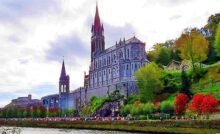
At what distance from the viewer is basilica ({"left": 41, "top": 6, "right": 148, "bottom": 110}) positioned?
443ft

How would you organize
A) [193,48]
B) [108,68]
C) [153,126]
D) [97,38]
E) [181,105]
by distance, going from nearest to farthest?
[153,126] → [181,105] → [193,48] → [108,68] → [97,38]

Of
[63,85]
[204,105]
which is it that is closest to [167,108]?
[204,105]

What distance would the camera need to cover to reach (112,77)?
5586 inches

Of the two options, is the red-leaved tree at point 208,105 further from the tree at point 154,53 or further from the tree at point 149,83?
the tree at point 154,53

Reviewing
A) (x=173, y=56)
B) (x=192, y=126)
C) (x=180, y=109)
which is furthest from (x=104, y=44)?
(x=192, y=126)

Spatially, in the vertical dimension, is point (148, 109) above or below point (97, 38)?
below

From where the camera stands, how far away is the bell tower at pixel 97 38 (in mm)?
167625

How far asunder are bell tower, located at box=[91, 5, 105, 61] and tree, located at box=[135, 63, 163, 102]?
54.1m

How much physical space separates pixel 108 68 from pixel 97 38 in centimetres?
2483

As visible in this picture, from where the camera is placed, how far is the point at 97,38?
555 ft

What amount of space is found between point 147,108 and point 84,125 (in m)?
13.9

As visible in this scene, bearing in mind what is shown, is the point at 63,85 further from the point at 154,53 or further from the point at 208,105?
the point at 208,105

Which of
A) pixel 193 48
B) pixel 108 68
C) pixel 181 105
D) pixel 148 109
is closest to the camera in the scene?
pixel 181 105

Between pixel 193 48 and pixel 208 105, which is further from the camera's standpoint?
pixel 193 48
